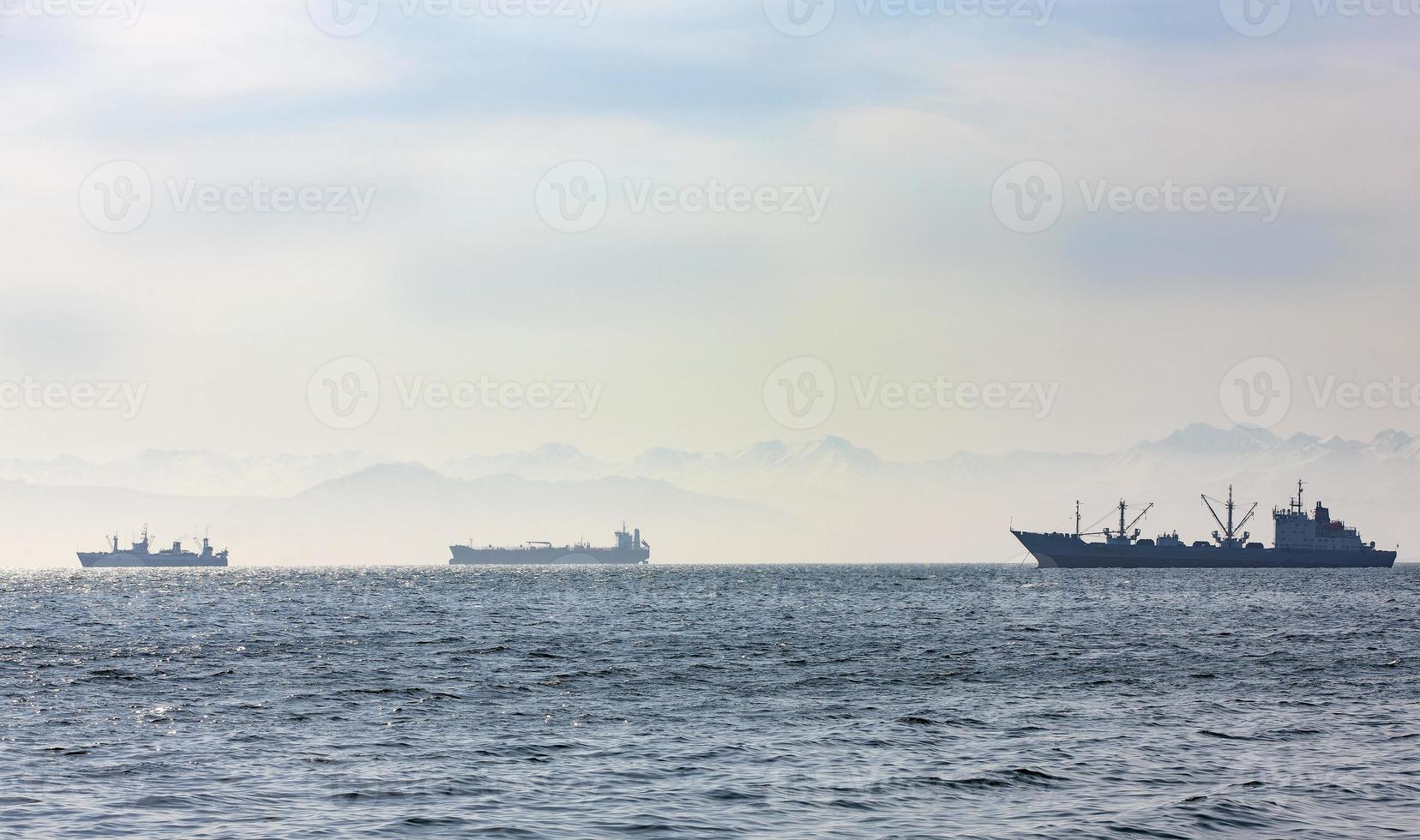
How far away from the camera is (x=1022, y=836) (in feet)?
77.0

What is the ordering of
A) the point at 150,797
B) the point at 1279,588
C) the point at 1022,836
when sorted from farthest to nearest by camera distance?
1. the point at 1279,588
2. the point at 150,797
3. the point at 1022,836

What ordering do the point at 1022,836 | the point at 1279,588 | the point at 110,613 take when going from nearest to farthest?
the point at 1022,836 → the point at 110,613 → the point at 1279,588

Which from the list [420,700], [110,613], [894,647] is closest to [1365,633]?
[894,647]

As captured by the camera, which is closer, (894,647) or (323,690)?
(323,690)

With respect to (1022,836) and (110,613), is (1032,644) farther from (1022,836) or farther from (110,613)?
(110,613)

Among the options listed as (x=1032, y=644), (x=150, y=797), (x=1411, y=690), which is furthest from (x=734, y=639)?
(x=150, y=797)

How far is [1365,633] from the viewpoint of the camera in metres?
75.5

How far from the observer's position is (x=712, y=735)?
35.1m

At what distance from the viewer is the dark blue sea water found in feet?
81.9

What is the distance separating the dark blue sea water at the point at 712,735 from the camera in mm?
24969

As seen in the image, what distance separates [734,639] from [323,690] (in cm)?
3100

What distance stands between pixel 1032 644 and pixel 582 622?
3474cm

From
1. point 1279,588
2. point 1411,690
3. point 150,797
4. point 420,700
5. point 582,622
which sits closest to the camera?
point 150,797

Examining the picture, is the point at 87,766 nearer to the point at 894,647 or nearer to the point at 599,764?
the point at 599,764
